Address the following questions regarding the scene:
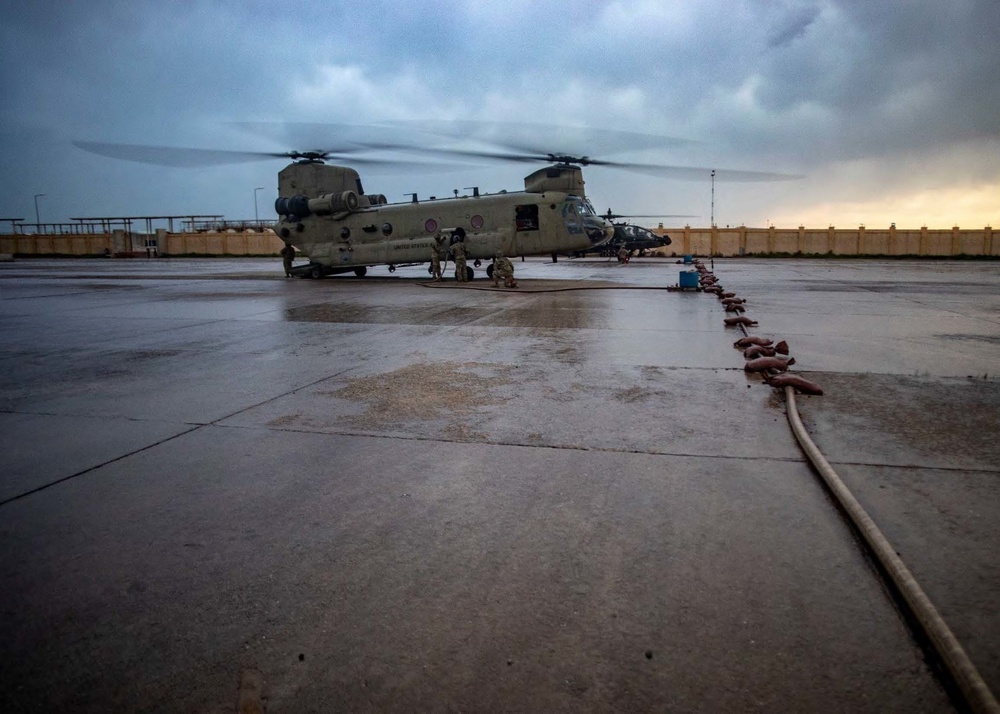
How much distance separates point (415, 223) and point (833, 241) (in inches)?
1374

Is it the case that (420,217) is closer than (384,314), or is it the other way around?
(384,314)

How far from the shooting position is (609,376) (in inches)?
217

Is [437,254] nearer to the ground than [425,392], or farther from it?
farther from it

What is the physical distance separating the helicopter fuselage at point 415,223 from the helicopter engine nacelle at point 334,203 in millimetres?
29

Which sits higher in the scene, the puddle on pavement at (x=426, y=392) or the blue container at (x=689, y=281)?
the blue container at (x=689, y=281)

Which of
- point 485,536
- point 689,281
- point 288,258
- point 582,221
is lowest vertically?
point 485,536

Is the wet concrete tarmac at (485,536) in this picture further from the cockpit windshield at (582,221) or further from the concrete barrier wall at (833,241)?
the concrete barrier wall at (833,241)

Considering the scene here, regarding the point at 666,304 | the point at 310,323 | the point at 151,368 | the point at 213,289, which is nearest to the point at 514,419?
the point at 151,368

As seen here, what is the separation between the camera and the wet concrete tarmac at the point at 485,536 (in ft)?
5.86

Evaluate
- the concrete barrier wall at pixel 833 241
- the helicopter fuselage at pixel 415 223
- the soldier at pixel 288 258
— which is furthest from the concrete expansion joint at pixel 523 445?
the concrete barrier wall at pixel 833 241

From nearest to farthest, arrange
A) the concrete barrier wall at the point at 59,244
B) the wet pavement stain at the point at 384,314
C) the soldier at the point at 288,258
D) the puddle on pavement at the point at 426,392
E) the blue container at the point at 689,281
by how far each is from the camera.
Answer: the puddle on pavement at the point at 426,392 < the wet pavement stain at the point at 384,314 < the blue container at the point at 689,281 < the soldier at the point at 288,258 < the concrete barrier wall at the point at 59,244

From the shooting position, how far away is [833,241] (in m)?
43.4

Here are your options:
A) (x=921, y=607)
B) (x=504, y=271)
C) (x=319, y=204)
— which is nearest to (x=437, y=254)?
(x=504, y=271)

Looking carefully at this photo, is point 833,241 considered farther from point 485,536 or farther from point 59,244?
point 59,244
